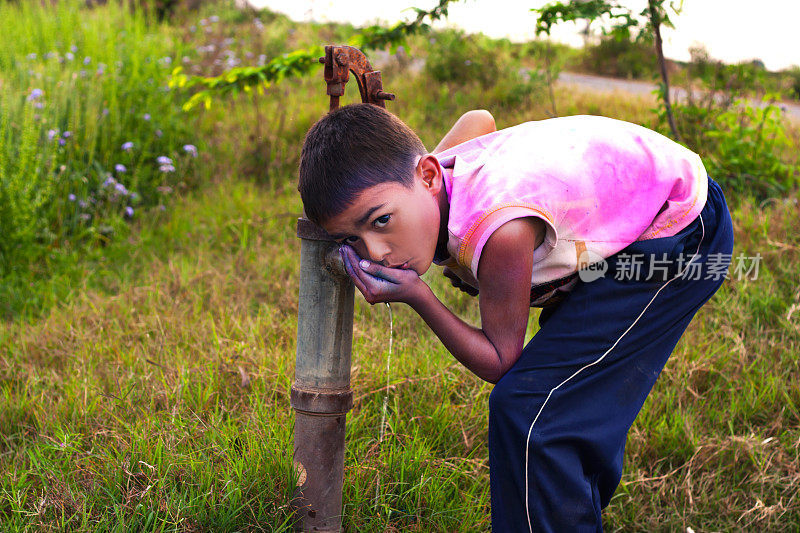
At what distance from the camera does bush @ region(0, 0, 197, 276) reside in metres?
3.90

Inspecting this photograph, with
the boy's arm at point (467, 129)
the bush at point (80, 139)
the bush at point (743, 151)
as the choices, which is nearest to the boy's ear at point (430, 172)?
the boy's arm at point (467, 129)

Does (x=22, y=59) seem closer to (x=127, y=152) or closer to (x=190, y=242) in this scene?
(x=127, y=152)

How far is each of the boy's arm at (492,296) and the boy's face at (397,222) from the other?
58 millimetres

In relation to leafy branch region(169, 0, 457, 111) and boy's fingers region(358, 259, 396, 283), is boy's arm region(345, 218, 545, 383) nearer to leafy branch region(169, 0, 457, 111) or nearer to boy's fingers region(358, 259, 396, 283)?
boy's fingers region(358, 259, 396, 283)

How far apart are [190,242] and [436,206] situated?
2.69 m

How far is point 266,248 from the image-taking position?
156 inches

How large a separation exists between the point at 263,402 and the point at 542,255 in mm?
1232

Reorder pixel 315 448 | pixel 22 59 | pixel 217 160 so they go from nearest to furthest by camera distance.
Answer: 1. pixel 315 448
2. pixel 217 160
3. pixel 22 59

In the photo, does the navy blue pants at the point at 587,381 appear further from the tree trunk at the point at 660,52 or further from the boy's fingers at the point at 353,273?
the tree trunk at the point at 660,52

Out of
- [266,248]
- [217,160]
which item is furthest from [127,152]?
[266,248]

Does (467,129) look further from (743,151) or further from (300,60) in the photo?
(743,151)

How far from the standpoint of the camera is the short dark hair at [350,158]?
1.62 m

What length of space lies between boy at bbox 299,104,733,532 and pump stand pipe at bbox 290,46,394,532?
11 cm

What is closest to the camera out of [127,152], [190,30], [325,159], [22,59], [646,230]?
[325,159]
